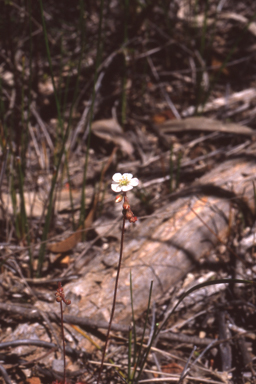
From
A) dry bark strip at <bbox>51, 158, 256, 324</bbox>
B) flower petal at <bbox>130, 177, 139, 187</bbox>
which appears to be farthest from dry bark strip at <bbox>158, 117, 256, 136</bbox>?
flower petal at <bbox>130, 177, 139, 187</bbox>

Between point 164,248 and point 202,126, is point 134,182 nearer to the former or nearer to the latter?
point 164,248

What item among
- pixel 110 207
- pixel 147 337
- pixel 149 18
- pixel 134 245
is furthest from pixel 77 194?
pixel 149 18

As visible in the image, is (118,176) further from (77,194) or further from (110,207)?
(77,194)

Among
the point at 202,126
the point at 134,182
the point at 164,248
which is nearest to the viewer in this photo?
the point at 134,182

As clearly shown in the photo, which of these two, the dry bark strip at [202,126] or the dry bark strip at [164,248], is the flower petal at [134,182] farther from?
the dry bark strip at [202,126]

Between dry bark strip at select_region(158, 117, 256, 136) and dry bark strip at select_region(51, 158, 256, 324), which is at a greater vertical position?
dry bark strip at select_region(158, 117, 256, 136)

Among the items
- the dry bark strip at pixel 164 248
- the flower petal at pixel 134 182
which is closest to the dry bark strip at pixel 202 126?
the dry bark strip at pixel 164 248

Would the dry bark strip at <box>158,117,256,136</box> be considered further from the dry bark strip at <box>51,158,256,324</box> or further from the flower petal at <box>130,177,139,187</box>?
the flower petal at <box>130,177,139,187</box>

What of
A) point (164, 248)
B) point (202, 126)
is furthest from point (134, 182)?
point (202, 126)
